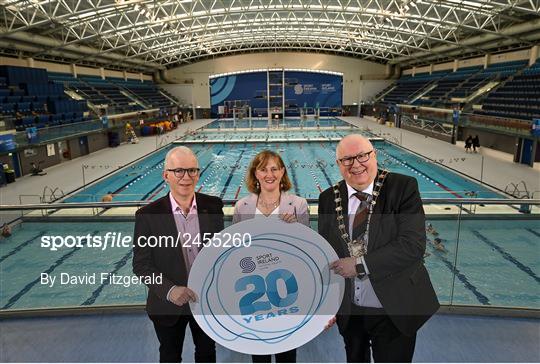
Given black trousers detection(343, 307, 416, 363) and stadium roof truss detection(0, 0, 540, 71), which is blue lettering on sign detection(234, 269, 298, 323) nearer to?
black trousers detection(343, 307, 416, 363)

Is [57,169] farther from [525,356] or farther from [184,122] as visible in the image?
[184,122]

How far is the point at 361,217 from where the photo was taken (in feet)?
5.65

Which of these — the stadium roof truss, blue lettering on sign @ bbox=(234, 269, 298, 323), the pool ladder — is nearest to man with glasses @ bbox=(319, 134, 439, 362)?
blue lettering on sign @ bbox=(234, 269, 298, 323)

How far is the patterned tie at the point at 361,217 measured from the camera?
5.62ft

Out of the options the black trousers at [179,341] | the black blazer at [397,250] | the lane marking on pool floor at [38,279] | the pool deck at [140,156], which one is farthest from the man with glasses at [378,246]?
the pool deck at [140,156]

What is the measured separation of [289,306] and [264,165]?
0.80 m

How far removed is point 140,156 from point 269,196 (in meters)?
14.7

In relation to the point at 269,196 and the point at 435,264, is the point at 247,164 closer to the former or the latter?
the point at 435,264

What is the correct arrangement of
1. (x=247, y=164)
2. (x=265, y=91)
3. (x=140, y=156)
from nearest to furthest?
(x=140, y=156)
(x=247, y=164)
(x=265, y=91)

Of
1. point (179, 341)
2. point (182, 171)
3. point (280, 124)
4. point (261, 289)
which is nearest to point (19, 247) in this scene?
point (179, 341)

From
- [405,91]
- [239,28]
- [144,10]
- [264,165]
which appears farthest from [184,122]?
[264,165]

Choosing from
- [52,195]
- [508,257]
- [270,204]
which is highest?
[270,204]

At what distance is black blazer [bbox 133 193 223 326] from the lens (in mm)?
1823

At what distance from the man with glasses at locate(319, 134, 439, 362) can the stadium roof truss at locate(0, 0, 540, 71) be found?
52.9 feet
